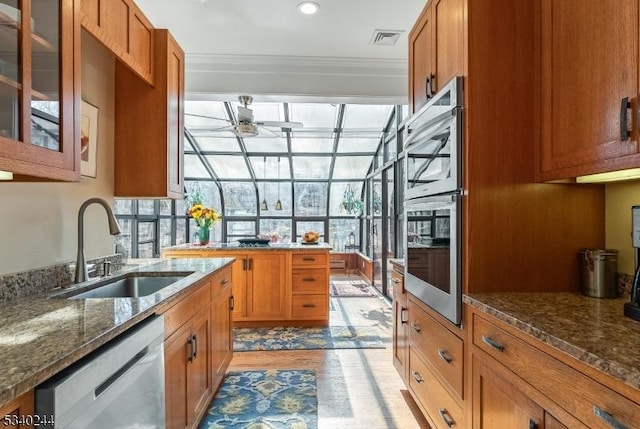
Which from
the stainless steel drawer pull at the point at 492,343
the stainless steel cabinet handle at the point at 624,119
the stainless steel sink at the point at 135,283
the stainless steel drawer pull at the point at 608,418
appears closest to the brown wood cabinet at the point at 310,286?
the stainless steel sink at the point at 135,283

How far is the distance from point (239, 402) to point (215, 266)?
94cm

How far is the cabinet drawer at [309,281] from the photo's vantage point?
3.98 meters

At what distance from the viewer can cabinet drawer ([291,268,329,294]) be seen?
398 centimetres

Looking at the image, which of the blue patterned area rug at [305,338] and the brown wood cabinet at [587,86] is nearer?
the brown wood cabinet at [587,86]

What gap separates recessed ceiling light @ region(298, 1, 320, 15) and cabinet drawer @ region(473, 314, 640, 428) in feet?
7.76

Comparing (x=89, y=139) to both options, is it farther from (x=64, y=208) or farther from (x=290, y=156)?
(x=290, y=156)

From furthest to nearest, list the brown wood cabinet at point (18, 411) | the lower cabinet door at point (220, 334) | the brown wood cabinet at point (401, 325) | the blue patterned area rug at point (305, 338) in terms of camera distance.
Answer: the blue patterned area rug at point (305, 338)
the brown wood cabinet at point (401, 325)
the lower cabinet door at point (220, 334)
the brown wood cabinet at point (18, 411)

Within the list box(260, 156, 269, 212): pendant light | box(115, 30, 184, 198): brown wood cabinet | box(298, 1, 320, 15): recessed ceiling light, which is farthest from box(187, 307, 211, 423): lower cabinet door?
box(260, 156, 269, 212): pendant light

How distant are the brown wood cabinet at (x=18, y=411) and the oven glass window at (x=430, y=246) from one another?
5.02 ft

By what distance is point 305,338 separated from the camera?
11.9 ft

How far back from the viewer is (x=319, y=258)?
402 cm

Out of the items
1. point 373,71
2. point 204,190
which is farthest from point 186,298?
point 204,190

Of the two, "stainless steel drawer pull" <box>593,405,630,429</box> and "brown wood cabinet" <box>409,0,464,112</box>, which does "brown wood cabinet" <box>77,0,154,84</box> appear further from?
"stainless steel drawer pull" <box>593,405,630,429</box>

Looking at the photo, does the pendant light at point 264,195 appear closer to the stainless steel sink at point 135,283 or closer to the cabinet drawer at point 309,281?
the cabinet drawer at point 309,281
